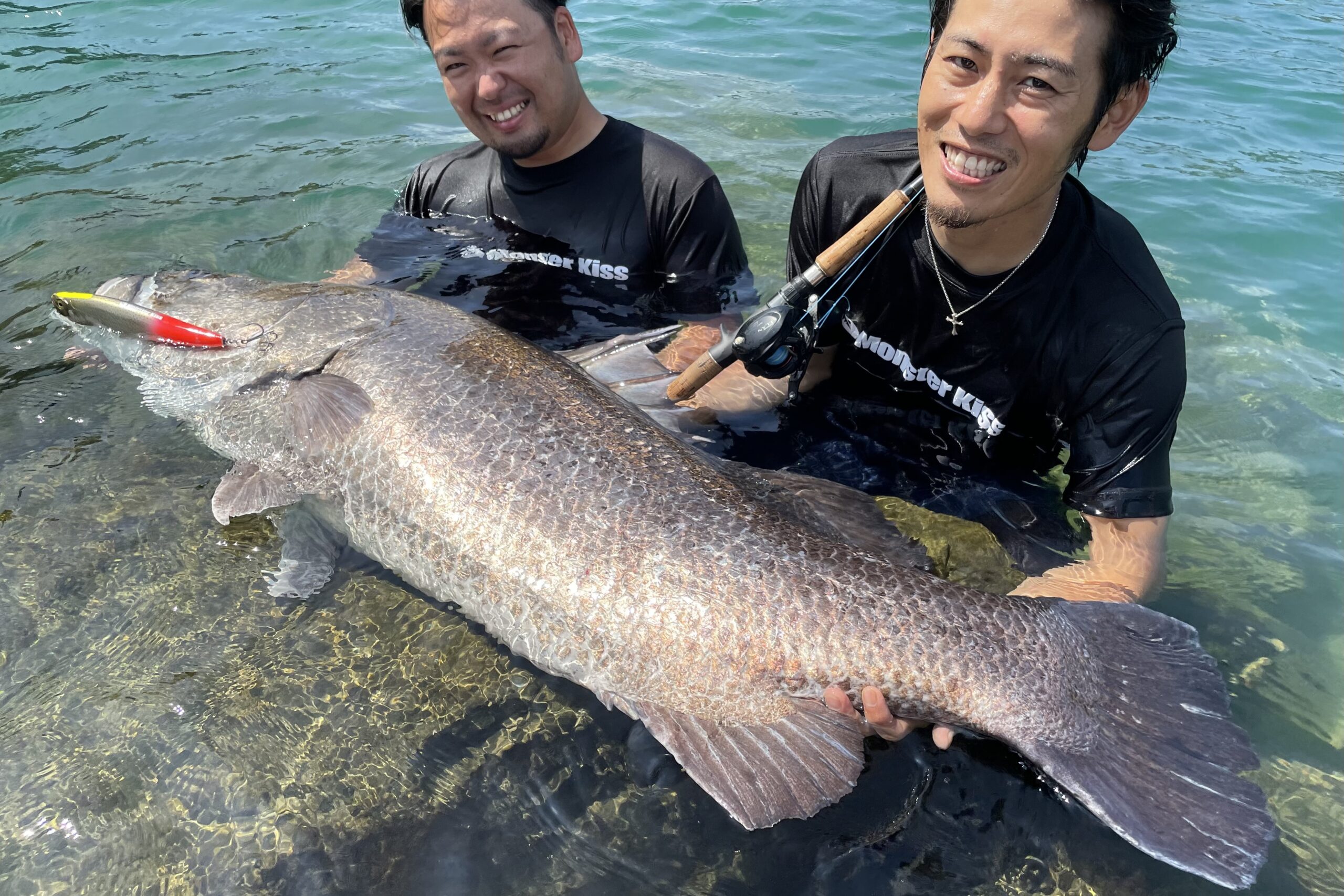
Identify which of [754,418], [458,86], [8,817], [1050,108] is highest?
[1050,108]

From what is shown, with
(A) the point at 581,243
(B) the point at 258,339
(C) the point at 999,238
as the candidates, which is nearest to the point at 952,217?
(C) the point at 999,238

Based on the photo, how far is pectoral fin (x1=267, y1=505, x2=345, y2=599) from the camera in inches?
→ 135

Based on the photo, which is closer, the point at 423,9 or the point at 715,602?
the point at 715,602

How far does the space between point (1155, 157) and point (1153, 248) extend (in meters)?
1.74

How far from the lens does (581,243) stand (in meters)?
4.74

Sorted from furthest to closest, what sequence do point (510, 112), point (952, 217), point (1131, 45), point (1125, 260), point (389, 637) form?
1. point (510, 112)
2. point (389, 637)
3. point (1125, 260)
4. point (952, 217)
5. point (1131, 45)

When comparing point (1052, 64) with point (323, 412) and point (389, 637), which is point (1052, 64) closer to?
point (323, 412)

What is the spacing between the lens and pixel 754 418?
4293 millimetres

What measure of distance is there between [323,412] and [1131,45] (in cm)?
305

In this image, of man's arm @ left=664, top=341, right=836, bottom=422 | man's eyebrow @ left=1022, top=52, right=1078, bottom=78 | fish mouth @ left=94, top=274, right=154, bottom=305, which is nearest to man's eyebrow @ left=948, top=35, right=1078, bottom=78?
man's eyebrow @ left=1022, top=52, right=1078, bottom=78

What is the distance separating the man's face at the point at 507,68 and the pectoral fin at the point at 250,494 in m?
2.06

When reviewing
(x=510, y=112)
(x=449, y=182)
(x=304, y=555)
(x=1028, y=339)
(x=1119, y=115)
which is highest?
(x=1119, y=115)

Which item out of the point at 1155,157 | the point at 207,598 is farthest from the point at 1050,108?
the point at 1155,157

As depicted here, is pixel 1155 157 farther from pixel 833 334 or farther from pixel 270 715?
pixel 270 715
